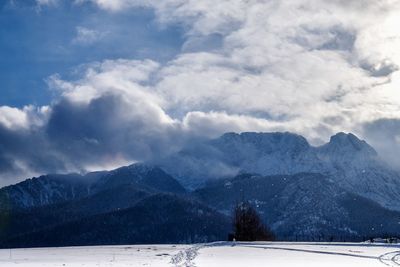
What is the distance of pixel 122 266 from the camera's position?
4959 cm

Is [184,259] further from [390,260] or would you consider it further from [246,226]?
[246,226]

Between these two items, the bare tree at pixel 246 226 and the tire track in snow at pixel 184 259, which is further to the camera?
the bare tree at pixel 246 226


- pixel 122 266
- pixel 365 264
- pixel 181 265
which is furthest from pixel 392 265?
pixel 122 266

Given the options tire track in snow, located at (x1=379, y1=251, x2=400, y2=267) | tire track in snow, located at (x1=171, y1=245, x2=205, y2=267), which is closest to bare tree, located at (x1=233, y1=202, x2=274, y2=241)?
tire track in snow, located at (x1=379, y1=251, x2=400, y2=267)

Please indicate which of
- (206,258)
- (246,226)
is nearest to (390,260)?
(206,258)

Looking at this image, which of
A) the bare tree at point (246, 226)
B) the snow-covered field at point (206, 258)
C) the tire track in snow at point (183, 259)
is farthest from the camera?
the bare tree at point (246, 226)

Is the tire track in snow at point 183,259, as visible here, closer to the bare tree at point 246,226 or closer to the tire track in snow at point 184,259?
the tire track in snow at point 184,259

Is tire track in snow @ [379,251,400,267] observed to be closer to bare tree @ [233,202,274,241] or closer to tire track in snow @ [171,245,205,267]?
tire track in snow @ [171,245,205,267]

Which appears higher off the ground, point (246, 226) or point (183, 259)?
point (246, 226)

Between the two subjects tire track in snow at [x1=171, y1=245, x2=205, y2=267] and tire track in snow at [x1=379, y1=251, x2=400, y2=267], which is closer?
tire track in snow at [x1=171, y1=245, x2=205, y2=267]

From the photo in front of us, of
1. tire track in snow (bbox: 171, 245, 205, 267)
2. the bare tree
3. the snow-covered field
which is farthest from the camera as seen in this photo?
the bare tree

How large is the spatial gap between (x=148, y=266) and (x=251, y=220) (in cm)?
10947

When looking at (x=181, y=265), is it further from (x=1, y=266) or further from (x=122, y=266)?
(x=1, y=266)

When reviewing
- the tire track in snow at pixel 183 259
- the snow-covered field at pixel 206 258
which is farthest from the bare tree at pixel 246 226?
the tire track in snow at pixel 183 259
